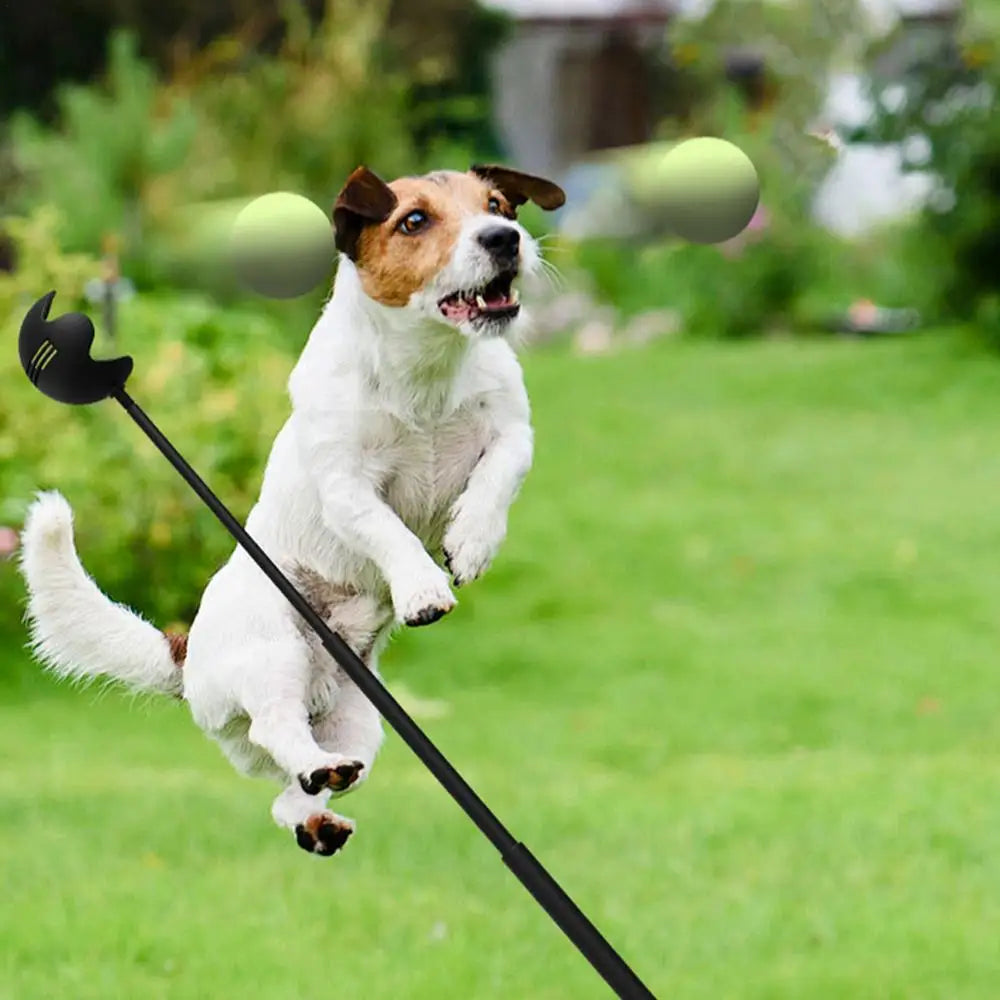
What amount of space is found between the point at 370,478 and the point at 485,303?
9.8 inches

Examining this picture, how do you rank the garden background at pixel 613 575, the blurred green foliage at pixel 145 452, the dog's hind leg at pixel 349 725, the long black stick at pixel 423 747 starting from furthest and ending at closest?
the blurred green foliage at pixel 145 452
the garden background at pixel 613 575
the dog's hind leg at pixel 349 725
the long black stick at pixel 423 747

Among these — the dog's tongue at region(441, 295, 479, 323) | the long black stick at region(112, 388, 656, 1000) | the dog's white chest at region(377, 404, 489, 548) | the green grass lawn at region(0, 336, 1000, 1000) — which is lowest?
→ the green grass lawn at region(0, 336, 1000, 1000)

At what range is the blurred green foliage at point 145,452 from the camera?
8023 mm

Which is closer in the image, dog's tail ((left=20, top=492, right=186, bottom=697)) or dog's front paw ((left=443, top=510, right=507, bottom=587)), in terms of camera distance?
dog's front paw ((left=443, top=510, right=507, bottom=587))

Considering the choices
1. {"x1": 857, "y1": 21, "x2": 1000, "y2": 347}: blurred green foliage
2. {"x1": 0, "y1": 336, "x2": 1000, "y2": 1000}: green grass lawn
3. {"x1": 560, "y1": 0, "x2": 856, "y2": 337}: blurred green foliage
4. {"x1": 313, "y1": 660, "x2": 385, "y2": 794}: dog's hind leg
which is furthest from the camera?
{"x1": 560, "y1": 0, "x2": 856, "y2": 337}: blurred green foliage

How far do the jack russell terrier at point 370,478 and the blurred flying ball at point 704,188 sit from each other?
0.59 ft

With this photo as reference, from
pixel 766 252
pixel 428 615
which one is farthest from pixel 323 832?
pixel 766 252

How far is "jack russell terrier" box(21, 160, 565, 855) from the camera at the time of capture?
217cm

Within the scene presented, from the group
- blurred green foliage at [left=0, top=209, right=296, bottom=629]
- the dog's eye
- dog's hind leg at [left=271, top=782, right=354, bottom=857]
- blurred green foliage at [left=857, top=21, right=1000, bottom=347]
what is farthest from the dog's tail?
blurred green foliage at [left=857, top=21, right=1000, bottom=347]

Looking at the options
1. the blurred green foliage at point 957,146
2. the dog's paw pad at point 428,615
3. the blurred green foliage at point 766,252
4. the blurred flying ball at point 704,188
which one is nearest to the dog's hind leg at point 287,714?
the dog's paw pad at point 428,615

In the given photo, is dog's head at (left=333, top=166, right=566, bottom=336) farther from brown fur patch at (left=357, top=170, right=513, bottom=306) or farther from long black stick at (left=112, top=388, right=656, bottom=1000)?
long black stick at (left=112, top=388, right=656, bottom=1000)

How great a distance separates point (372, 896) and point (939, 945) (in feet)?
5.35

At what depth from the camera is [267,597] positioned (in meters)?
2.30

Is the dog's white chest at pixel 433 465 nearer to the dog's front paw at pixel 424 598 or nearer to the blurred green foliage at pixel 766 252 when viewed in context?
the dog's front paw at pixel 424 598
